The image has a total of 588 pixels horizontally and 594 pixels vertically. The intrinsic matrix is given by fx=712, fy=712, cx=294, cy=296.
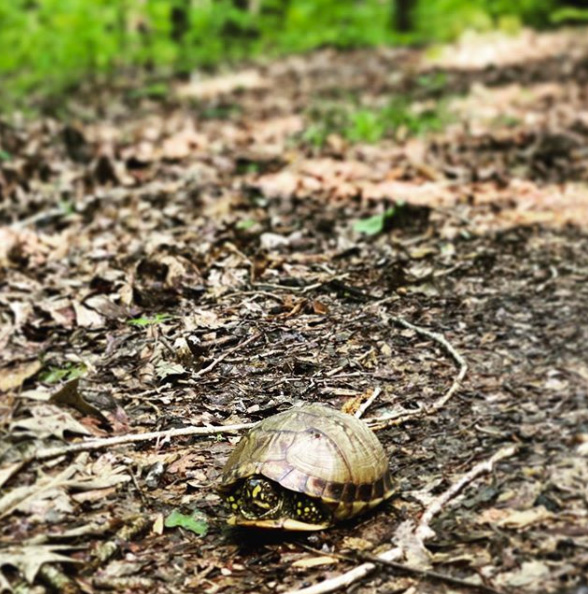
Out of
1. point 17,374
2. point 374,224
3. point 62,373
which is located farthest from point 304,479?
point 374,224

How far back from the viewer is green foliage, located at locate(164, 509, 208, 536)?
2.93m

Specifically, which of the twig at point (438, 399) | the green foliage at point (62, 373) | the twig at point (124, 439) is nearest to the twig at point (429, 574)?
the twig at point (438, 399)

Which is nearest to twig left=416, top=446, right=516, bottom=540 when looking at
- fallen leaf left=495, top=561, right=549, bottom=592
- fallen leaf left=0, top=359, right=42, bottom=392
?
fallen leaf left=495, top=561, right=549, bottom=592

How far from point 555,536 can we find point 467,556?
333 mm

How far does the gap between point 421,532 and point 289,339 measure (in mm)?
1652

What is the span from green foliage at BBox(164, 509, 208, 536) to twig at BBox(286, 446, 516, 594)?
54 centimetres

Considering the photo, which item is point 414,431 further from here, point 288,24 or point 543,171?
point 288,24

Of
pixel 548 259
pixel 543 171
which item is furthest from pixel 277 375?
pixel 543 171

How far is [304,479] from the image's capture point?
279cm

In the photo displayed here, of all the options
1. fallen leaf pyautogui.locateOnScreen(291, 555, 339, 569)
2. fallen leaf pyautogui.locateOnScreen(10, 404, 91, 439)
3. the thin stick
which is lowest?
fallen leaf pyautogui.locateOnScreen(291, 555, 339, 569)

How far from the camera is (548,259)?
5.25 metres

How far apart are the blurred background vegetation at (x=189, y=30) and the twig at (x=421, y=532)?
990cm

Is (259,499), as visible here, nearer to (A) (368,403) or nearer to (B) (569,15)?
(A) (368,403)

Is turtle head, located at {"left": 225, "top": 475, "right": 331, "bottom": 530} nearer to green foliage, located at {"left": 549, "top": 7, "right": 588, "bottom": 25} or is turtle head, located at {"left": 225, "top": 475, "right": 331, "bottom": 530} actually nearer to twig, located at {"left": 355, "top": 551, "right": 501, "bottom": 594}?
twig, located at {"left": 355, "top": 551, "right": 501, "bottom": 594}
